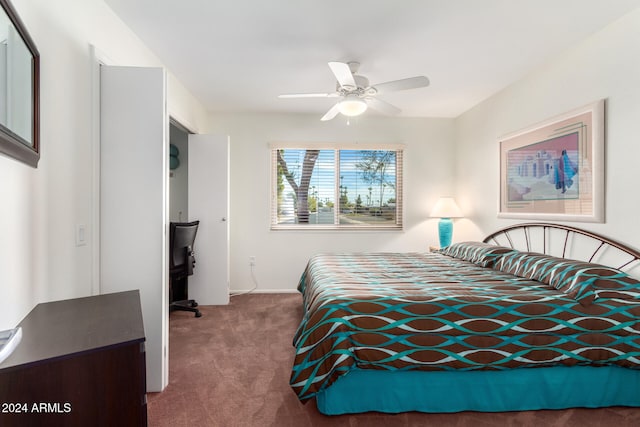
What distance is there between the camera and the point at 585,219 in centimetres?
251

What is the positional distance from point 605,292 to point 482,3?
1952 mm

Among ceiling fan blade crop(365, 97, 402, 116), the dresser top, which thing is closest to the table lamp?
ceiling fan blade crop(365, 97, 402, 116)

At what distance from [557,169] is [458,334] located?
6.39ft

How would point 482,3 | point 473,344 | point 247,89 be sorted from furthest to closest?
point 247,89
point 482,3
point 473,344

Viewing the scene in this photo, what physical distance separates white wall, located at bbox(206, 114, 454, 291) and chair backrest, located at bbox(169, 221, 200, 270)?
36.1 inches

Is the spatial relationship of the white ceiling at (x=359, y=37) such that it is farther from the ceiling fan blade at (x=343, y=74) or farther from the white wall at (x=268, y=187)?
the white wall at (x=268, y=187)

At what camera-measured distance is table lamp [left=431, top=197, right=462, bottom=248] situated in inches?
168

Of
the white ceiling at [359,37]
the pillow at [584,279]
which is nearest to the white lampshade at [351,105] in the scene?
the white ceiling at [359,37]

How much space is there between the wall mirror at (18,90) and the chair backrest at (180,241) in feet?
6.67

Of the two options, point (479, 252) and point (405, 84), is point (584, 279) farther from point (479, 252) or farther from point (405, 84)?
point (405, 84)

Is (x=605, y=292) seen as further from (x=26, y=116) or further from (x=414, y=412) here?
(x=26, y=116)

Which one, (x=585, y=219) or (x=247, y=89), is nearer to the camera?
(x=585, y=219)

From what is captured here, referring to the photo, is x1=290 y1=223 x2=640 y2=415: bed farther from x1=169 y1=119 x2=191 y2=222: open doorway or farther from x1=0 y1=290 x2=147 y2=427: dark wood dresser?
x1=169 y1=119 x2=191 y2=222: open doorway

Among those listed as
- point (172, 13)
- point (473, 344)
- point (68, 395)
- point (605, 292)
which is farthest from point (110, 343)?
point (605, 292)
